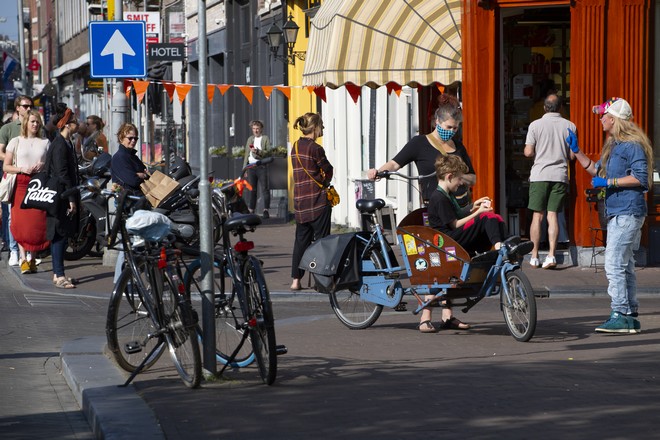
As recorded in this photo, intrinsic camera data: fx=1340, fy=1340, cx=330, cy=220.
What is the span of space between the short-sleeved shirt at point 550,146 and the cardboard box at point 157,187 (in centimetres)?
392

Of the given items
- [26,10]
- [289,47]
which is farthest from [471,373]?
[26,10]

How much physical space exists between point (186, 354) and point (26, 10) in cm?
9089

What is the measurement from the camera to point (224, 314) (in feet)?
25.6

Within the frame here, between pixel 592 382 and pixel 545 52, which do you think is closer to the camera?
pixel 592 382

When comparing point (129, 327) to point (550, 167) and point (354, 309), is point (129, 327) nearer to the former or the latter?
point (354, 309)

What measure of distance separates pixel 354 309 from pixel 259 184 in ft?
48.2

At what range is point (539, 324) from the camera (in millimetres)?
10531

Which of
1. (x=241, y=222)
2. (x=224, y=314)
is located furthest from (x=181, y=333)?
(x=241, y=222)

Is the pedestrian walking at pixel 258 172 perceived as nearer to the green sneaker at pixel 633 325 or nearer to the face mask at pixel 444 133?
the face mask at pixel 444 133

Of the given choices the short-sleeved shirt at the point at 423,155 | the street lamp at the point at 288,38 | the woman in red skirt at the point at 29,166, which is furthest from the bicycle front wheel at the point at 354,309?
the street lamp at the point at 288,38

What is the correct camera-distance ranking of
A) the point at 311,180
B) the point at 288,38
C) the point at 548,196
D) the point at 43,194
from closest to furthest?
1. the point at 311,180
2. the point at 43,194
3. the point at 548,196
4. the point at 288,38

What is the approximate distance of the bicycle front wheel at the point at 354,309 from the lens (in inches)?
412

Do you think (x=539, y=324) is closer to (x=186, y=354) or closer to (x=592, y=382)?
(x=592, y=382)

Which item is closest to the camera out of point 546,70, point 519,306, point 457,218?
point 519,306
